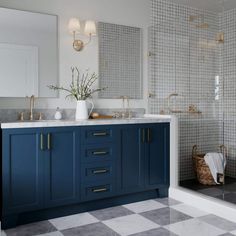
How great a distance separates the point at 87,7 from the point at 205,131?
210 cm

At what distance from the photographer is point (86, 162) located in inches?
117

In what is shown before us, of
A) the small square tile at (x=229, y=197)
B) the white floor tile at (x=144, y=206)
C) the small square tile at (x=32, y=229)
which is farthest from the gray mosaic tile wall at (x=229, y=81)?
the small square tile at (x=32, y=229)

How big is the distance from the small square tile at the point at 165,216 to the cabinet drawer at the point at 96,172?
0.52 m

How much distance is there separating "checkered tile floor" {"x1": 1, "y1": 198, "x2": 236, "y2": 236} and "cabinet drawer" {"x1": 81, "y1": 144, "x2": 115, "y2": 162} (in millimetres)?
521

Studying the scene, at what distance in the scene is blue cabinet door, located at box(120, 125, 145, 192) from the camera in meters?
3.20

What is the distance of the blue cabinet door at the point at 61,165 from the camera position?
2.78 m

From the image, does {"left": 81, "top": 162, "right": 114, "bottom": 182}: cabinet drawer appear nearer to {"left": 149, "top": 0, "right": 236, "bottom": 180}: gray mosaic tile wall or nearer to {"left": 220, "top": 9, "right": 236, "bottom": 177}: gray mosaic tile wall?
{"left": 149, "top": 0, "right": 236, "bottom": 180}: gray mosaic tile wall

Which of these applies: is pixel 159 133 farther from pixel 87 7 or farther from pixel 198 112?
pixel 87 7

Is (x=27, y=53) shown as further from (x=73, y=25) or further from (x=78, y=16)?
(x=78, y=16)

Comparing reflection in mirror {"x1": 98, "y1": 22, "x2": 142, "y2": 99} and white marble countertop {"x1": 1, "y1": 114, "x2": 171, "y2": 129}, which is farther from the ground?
reflection in mirror {"x1": 98, "y1": 22, "x2": 142, "y2": 99}

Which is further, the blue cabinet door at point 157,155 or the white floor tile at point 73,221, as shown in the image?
the blue cabinet door at point 157,155

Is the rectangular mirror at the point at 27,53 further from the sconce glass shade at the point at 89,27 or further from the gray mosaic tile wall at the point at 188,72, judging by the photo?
the gray mosaic tile wall at the point at 188,72

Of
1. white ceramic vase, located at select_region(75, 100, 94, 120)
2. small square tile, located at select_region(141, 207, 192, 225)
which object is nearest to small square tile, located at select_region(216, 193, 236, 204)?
small square tile, located at select_region(141, 207, 192, 225)

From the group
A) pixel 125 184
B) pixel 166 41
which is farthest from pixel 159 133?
pixel 166 41
